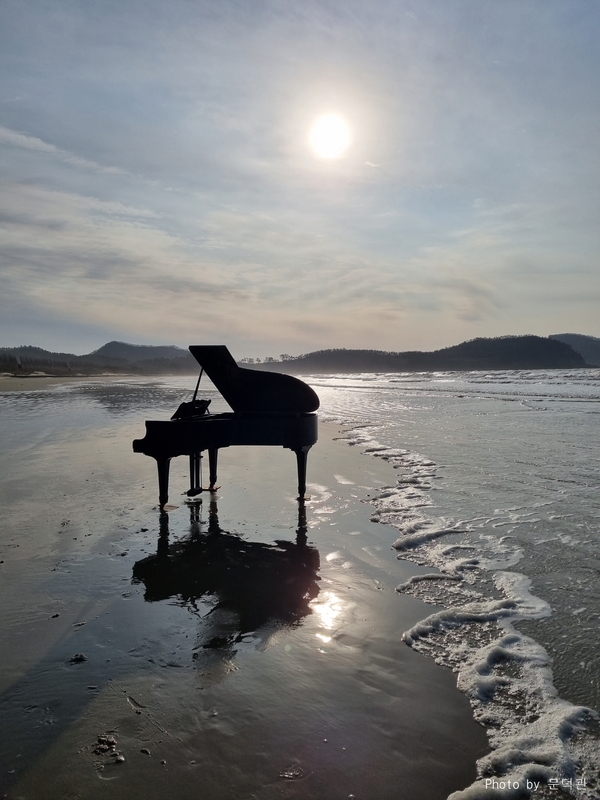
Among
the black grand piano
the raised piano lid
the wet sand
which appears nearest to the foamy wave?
the wet sand

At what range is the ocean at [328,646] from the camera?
7.50 ft

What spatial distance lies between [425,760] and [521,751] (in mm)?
483

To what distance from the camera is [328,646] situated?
3.30m

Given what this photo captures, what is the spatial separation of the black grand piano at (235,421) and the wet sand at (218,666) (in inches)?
33.2

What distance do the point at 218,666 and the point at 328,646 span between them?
2.37 feet

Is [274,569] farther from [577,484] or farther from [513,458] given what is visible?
[513,458]

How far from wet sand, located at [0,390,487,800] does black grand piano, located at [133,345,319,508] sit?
0.84 metres

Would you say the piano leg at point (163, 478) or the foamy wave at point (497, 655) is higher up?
the piano leg at point (163, 478)

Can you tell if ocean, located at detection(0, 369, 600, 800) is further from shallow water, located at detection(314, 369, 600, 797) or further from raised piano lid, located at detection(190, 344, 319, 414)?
raised piano lid, located at detection(190, 344, 319, 414)

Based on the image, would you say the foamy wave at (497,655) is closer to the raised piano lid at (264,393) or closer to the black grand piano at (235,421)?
the black grand piano at (235,421)

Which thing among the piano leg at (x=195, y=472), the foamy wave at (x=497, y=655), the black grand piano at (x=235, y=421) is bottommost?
the foamy wave at (x=497, y=655)

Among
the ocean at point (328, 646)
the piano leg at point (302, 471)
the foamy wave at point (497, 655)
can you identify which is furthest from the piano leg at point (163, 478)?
the foamy wave at point (497, 655)

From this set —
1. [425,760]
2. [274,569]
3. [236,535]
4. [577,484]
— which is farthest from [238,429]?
[577,484]

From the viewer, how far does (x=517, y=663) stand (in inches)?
124
